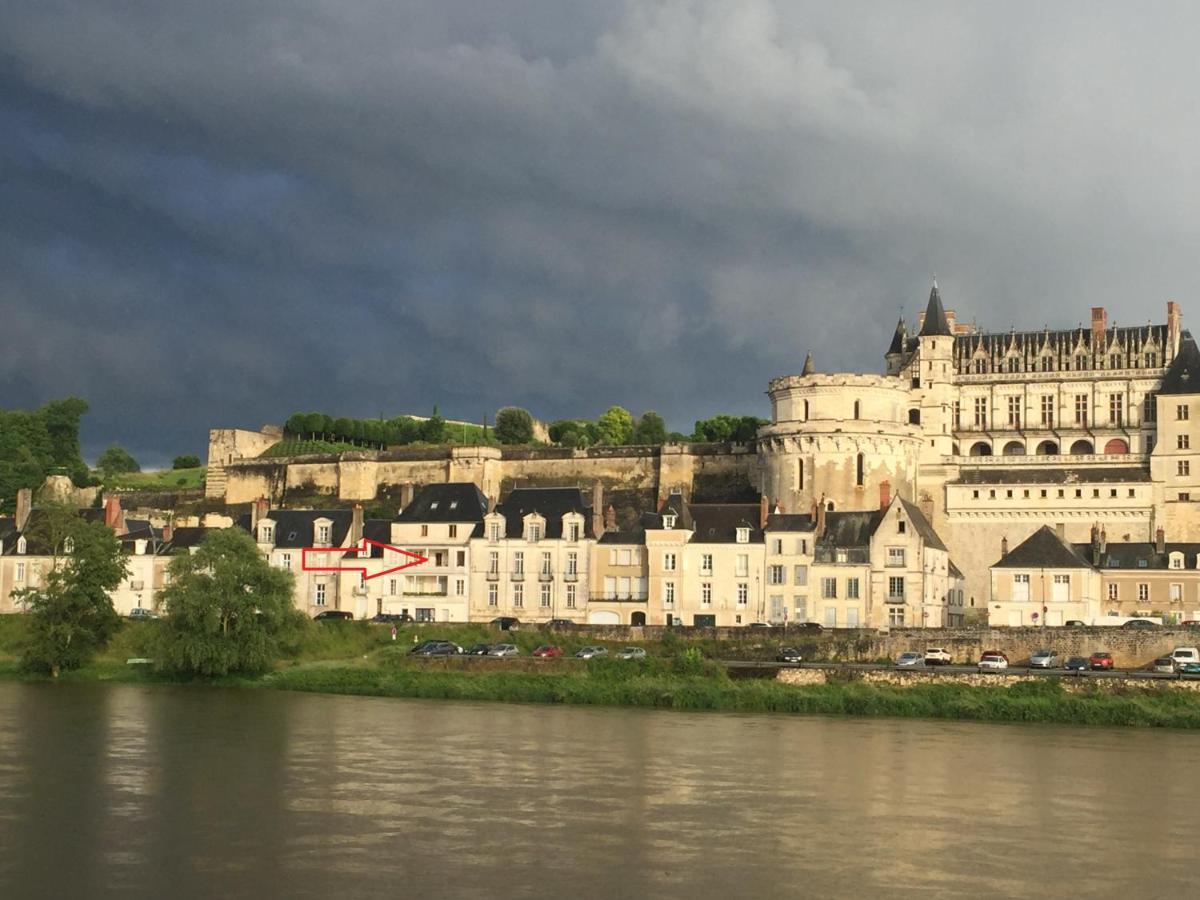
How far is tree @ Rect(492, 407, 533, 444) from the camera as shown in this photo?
88.7 meters

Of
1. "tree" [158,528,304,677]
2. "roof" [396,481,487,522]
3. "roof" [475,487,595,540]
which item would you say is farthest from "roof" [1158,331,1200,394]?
"tree" [158,528,304,677]

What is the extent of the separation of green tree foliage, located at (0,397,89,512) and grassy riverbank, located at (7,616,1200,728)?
28957 millimetres

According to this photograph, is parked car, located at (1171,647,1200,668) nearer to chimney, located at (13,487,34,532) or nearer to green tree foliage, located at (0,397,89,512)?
chimney, located at (13,487,34,532)

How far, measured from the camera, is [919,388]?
59.2 metres

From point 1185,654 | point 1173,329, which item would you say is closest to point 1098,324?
point 1173,329

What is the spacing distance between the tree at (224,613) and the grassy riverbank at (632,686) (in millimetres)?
667

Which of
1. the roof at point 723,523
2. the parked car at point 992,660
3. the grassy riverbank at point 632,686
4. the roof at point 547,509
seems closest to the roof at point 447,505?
the roof at point 547,509

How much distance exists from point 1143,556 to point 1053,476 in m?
8.11

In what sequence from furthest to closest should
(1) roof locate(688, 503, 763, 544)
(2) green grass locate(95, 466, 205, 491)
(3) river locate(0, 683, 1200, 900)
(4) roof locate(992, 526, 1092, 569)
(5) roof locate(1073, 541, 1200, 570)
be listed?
(2) green grass locate(95, 466, 205, 491) → (5) roof locate(1073, 541, 1200, 570) → (4) roof locate(992, 526, 1092, 569) → (1) roof locate(688, 503, 763, 544) → (3) river locate(0, 683, 1200, 900)

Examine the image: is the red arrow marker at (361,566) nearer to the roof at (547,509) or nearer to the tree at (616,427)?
the roof at (547,509)

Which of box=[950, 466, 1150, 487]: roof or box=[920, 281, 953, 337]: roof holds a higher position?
box=[920, 281, 953, 337]: roof

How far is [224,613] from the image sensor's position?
37.2 m

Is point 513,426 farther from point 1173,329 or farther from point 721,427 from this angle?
point 1173,329

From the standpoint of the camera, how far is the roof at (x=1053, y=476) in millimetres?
54244
